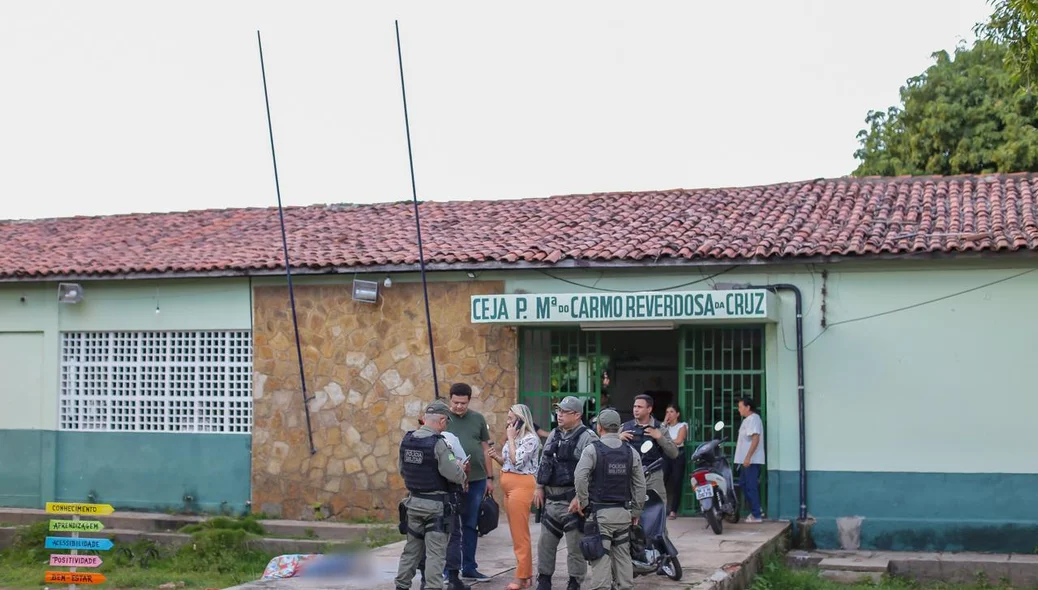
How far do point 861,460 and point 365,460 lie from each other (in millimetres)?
6301

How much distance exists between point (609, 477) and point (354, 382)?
7.60 m

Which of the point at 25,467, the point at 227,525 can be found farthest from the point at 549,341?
the point at 25,467

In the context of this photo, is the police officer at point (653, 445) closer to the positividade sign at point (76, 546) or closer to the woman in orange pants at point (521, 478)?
the woman in orange pants at point (521, 478)

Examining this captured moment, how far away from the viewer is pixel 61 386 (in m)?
17.8

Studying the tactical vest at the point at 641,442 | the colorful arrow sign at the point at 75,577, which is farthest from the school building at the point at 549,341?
the colorful arrow sign at the point at 75,577

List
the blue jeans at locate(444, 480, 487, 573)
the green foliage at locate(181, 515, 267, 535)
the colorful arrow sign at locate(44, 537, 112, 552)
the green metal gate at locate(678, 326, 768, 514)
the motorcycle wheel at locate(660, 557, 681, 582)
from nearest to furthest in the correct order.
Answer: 1. the motorcycle wheel at locate(660, 557, 681, 582)
2. the blue jeans at locate(444, 480, 487, 573)
3. the colorful arrow sign at locate(44, 537, 112, 552)
4. the green metal gate at locate(678, 326, 768, 514)
5. the green foliage at locate(181, 515, 267, 535)

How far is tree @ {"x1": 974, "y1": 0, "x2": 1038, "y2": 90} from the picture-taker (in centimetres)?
1273

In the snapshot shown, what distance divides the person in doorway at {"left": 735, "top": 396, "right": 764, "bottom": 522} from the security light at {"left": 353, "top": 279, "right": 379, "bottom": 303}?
4949 millimetres

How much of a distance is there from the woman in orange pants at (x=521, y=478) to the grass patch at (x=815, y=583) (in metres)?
2.44

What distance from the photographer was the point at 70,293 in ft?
56.9

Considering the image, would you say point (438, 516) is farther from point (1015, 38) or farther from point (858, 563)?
point (1015, 38)

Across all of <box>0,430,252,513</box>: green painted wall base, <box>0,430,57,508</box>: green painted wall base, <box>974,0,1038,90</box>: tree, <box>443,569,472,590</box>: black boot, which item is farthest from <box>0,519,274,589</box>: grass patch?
Answer: <box>974,0,1038,90</box>: tree

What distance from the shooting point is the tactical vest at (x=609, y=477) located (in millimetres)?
9219

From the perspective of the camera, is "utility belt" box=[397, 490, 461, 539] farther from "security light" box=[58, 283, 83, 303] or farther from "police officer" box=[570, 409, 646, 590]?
"security light" box=[58, 283, 83, 303]
